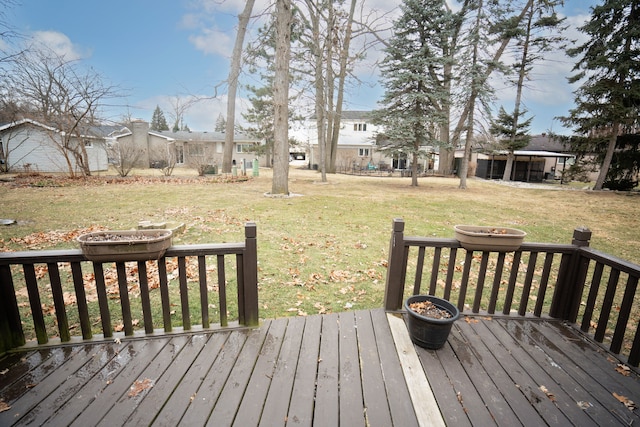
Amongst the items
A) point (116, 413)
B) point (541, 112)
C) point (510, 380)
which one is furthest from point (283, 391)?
point (541, 112)

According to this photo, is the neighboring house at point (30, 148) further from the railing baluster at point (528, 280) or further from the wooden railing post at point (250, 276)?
the railing baluster at point (528, 280)

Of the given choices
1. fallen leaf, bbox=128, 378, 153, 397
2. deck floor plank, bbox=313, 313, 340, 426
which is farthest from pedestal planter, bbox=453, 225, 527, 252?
fallen leaf, bbox=128, 378, 153, 397

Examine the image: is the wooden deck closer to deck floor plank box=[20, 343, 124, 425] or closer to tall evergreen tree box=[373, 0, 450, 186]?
deck floor plank box=[20, 343, 124, 425]

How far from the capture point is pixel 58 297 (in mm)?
2389

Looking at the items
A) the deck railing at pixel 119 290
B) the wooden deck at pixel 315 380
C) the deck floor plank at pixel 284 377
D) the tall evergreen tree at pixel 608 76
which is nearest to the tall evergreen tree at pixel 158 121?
the tall evergreen tree at pixel 608 76

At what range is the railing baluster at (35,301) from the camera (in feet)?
7.48

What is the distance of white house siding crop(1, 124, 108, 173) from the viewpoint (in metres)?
19.0

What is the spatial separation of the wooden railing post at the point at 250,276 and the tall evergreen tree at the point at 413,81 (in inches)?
565

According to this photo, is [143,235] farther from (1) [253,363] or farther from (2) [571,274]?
(2) [571,274]

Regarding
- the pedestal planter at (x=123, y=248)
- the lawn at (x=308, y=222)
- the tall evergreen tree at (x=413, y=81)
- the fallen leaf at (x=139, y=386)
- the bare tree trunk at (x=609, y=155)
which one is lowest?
the lawn at (x=308, y=222)

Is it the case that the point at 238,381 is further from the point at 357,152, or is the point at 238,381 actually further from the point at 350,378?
the point at 357,152

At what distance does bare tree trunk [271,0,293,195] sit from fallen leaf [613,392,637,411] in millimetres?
10744

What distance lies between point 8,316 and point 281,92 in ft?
34.2

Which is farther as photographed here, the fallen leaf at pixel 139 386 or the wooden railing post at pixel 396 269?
the wooden railing post at pixel 396 269
